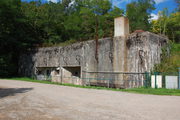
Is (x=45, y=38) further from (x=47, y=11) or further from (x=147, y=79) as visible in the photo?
(x=147, y=79)

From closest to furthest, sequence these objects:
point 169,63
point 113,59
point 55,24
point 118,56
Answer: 1. point 169,63
2. point 118,56
3. point 113,59
4. point 55,24

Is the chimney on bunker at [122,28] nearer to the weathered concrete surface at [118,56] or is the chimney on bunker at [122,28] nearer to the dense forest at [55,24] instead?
the weathered concrete surface at [118,56]

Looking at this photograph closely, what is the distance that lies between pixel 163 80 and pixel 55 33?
25.5m

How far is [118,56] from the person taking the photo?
14969 millimetres

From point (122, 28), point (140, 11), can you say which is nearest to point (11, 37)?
point (122, 28)

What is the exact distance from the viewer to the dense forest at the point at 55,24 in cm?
2592

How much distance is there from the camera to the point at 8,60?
2522cm

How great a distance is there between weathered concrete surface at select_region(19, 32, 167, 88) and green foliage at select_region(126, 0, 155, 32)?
26.4 m

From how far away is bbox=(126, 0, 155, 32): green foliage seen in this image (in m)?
45.1

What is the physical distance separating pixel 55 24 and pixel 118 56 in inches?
928

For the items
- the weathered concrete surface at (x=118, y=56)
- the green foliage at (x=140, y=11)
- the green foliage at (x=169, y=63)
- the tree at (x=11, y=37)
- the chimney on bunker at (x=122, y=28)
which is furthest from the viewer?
the green foliage at (x=140, y=11)

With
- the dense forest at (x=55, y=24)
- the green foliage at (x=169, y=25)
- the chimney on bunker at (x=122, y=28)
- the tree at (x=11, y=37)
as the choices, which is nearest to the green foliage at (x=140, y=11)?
the dense forest at (x=55, y=24)

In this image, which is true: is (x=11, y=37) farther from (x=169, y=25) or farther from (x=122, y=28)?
(x=169, y=25)

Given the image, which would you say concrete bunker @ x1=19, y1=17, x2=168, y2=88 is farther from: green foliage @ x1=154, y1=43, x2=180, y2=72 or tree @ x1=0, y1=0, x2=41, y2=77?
tree @ x1=0, y1=0, x2=41, y2=77
